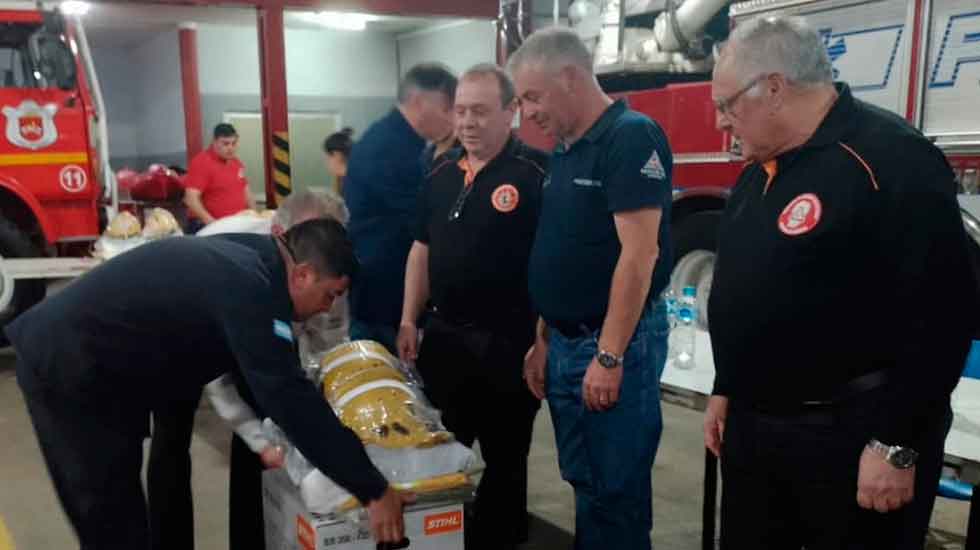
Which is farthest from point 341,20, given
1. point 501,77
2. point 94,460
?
point 94,460

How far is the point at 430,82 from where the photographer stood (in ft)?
9.65

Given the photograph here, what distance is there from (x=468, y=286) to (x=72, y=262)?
12.2ft

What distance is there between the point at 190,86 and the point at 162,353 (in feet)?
37.5

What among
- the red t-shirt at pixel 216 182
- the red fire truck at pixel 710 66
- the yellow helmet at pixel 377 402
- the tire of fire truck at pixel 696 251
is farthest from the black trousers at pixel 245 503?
the red t-shirt at pixel 216 182

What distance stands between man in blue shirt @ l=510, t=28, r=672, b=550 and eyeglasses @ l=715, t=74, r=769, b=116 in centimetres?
36

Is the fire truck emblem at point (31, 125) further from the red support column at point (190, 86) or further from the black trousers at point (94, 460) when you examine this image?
the red support column at point (190, 86)

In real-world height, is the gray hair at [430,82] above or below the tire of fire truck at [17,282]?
above

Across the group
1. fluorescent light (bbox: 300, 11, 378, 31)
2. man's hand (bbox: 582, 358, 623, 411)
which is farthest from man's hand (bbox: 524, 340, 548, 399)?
fluorescent light (bbox: 300, 11, 378, 31)

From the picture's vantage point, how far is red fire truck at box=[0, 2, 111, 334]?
5.65 m

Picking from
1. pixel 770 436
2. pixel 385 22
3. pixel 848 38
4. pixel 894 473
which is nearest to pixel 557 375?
pixel 770 436

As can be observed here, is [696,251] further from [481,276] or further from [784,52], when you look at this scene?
[784,52]

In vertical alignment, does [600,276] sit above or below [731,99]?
below

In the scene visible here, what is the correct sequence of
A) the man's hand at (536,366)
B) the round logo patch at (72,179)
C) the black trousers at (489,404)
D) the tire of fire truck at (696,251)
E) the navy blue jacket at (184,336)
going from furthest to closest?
1. the round logo patch at (72,179)
2. the tire of fire truck at (696,251)
3. the black trousers at (489,404)
4. the man's hand at (536,366)
5. the navy blue jacket at (184,336)

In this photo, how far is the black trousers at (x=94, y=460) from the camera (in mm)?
1746
